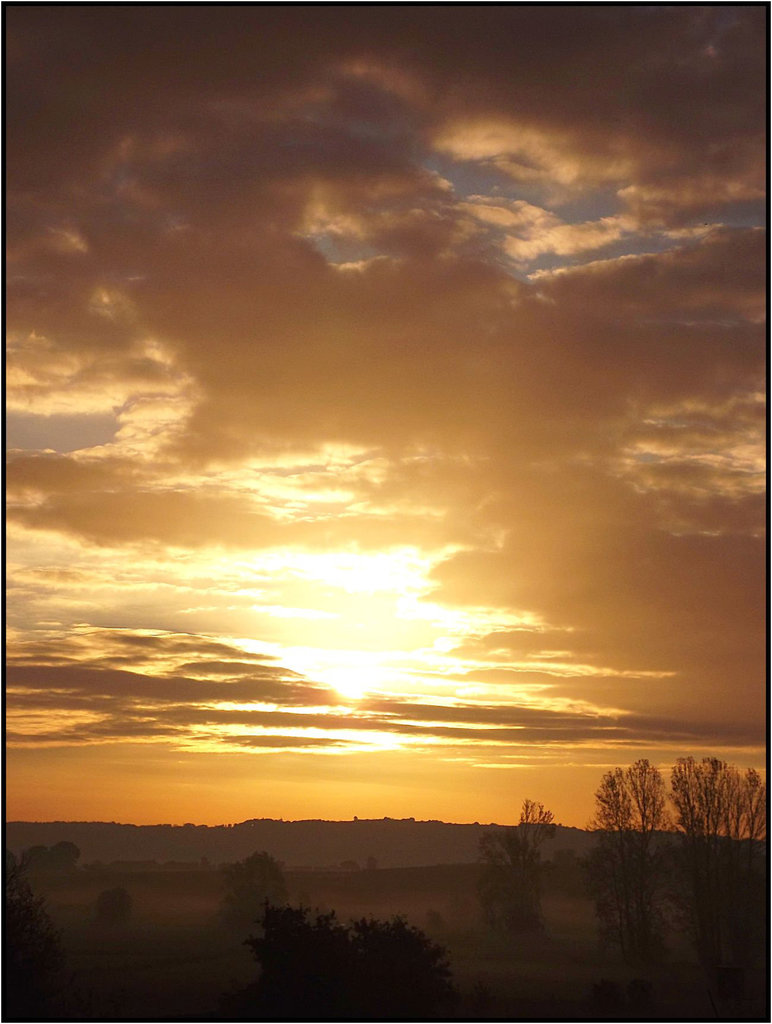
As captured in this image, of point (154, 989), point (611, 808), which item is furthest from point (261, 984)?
point (611, 808)

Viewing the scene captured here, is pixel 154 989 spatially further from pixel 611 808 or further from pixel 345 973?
pixel 611 808

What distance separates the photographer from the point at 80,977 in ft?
266

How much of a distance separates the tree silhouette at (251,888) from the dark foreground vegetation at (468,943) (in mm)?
371

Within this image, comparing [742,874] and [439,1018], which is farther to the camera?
[742,874]

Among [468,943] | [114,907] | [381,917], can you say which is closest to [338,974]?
→ [468,943]

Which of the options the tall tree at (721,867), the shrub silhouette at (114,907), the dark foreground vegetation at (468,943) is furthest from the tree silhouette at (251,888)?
the tall tree at (721,867)

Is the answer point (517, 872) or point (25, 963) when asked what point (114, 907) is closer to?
point (517, 872)

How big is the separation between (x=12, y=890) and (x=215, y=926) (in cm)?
8119

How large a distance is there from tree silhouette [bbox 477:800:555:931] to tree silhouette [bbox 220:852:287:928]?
99.3 ft

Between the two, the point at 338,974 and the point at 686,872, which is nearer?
the point at 338,974

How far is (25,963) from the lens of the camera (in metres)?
53.1

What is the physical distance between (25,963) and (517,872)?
8290cm

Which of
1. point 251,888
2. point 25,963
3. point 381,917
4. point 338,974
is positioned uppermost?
point 25,963

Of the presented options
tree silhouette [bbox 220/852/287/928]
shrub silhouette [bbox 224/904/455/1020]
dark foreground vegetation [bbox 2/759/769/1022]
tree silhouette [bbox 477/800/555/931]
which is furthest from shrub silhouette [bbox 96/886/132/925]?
shrub silhouette [bbox 224/904/455/1020]
